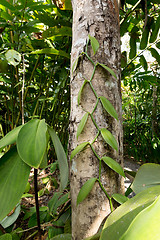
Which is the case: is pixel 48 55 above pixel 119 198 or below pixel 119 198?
above

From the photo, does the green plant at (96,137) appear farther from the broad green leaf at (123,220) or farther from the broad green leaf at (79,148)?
the broad green leaf at (123,220)

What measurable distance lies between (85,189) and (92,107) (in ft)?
0.51

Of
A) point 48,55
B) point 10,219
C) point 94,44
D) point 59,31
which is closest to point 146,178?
point 94,44

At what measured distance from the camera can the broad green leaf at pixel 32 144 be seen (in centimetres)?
25

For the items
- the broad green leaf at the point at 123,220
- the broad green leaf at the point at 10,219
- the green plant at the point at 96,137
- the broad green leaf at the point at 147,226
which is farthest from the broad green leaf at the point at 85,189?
the broad green leaf at the point at 10,219

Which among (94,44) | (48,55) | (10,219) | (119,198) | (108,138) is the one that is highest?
(48,55)

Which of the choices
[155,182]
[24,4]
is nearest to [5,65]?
[24,4]

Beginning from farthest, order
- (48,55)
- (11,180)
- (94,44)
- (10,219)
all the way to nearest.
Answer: (48,55)
(10,219)
(94,44)
(11,180)

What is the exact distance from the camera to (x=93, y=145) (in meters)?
0.33

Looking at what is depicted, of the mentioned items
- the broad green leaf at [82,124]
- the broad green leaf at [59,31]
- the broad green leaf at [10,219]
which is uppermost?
the broad green leaf at [59,31]

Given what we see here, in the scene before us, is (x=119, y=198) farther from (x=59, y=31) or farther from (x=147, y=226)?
(x=59, y=31)

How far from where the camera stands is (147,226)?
0.08 metres

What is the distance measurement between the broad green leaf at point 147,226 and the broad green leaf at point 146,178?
0.73 feet

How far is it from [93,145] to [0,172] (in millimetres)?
166
